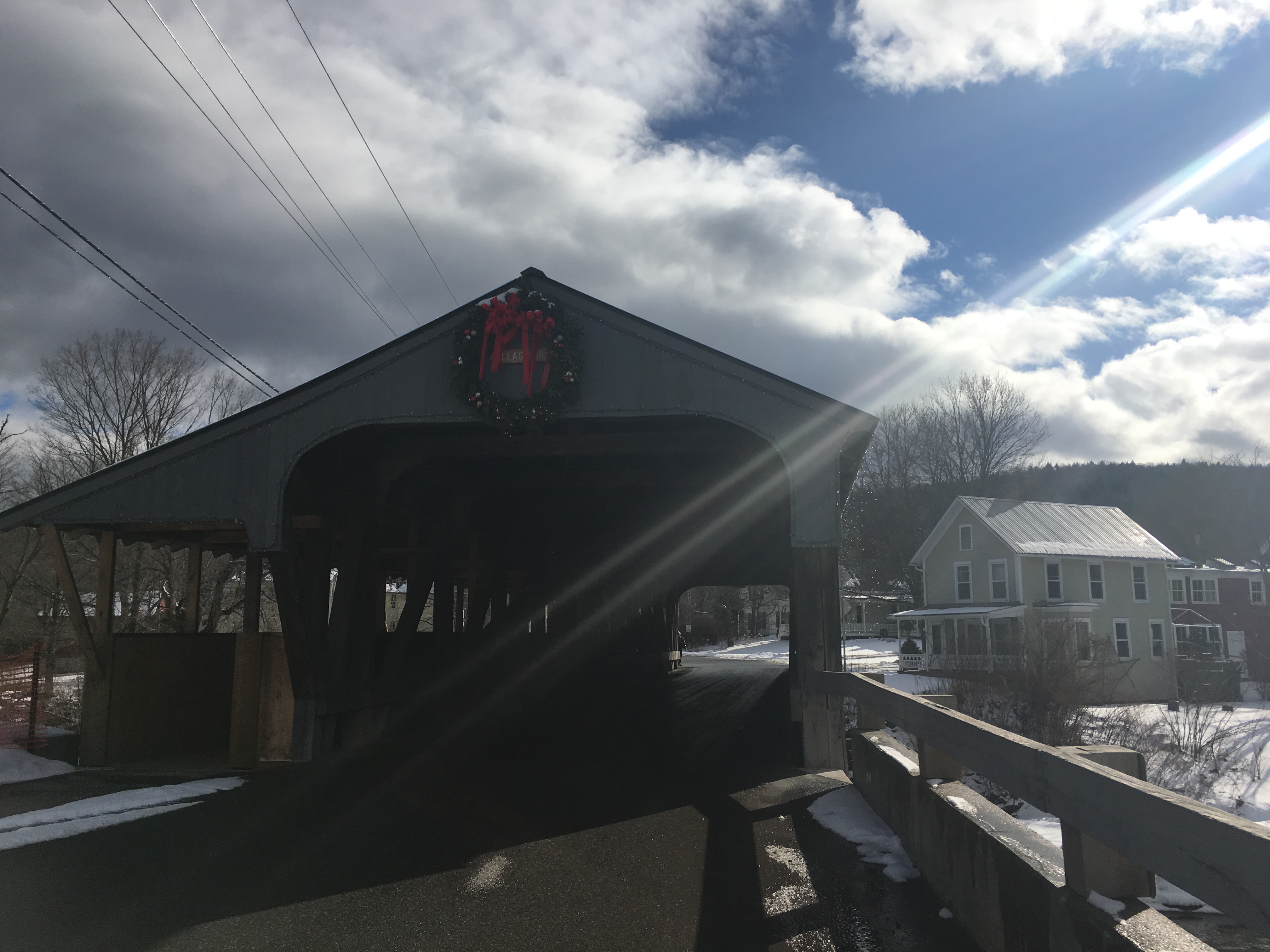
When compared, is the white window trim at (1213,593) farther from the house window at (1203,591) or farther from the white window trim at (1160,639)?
the white window trim at (1160,639)

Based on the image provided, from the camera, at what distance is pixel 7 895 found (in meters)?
5.05

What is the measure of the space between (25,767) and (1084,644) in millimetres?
22521

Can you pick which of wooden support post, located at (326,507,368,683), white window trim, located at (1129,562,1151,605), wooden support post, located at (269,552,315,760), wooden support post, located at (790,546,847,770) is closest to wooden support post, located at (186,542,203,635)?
wooden support post, located at (326,507,368,683)

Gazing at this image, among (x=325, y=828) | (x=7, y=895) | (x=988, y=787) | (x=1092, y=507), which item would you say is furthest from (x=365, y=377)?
(x=1092, y=507)

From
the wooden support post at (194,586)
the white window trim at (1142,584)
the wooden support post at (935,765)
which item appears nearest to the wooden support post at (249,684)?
the wooden support post at (194,586)

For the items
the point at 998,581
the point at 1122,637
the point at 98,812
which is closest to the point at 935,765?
the point at 98,812

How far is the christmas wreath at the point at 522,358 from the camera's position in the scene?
9.52m

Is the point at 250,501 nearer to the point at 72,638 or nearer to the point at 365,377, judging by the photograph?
the point at 365,377

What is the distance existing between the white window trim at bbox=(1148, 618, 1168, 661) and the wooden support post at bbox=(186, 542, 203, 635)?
31692 mm

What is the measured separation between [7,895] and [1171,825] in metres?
5.74

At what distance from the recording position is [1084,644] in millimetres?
23234

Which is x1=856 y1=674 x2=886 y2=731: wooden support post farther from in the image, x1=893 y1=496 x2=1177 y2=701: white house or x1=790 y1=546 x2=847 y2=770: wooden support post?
x1=893 y1=496 x2=1177 y2=701: white house

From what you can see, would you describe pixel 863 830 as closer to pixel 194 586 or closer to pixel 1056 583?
pixel 194 586

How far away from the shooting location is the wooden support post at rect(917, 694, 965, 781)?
5137 millimetres
